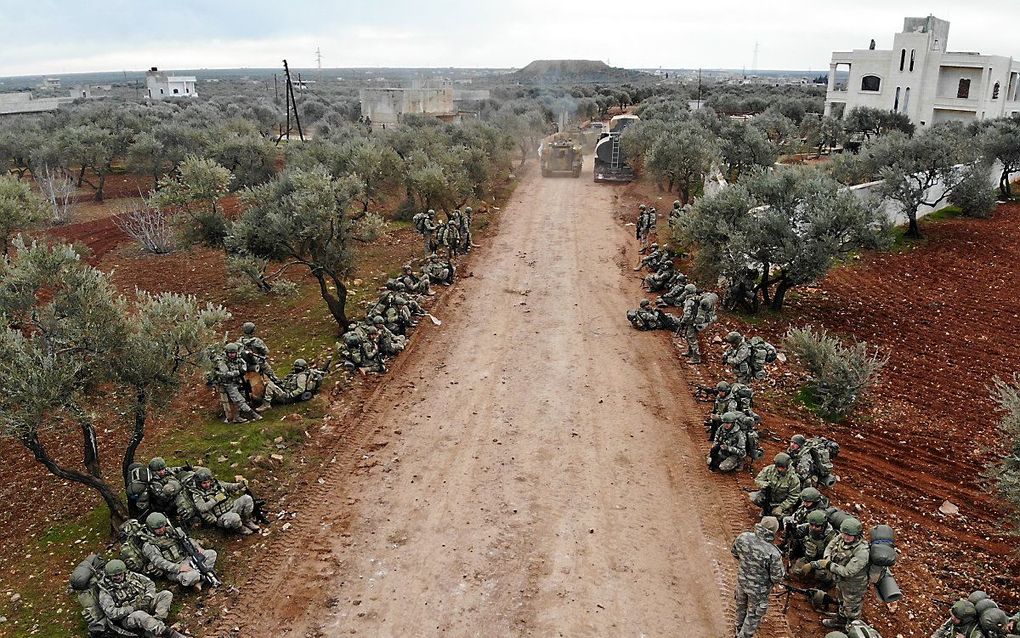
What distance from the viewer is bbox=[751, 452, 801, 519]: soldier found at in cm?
1077

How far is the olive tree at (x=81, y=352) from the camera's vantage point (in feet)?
29.4

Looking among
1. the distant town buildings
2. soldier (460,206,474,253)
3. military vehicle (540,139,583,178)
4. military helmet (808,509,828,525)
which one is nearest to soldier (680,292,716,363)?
military helmet (808,509,828,525)

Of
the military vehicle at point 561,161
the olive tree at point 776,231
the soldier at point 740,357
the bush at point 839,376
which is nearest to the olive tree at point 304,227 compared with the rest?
the olive tree at point 776,231

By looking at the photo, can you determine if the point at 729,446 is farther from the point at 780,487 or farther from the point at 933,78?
the point at 933,78

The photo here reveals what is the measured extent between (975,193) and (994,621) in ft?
96.6

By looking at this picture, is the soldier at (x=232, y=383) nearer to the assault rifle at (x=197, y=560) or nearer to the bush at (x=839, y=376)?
the assault rifle at (x=197, y=560)

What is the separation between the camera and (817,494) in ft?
32.9

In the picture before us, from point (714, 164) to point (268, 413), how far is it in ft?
83.8

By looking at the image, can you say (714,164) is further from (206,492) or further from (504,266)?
(206,492)

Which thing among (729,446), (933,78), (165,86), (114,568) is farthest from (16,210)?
(165,86)

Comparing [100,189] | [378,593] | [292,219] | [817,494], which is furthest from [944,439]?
[100,189]

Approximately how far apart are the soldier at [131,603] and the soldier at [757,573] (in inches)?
292

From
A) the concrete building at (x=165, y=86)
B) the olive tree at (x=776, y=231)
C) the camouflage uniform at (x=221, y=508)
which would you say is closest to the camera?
the camouflage uniform at (x=221, y=508)

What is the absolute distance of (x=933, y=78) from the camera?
56.3m
